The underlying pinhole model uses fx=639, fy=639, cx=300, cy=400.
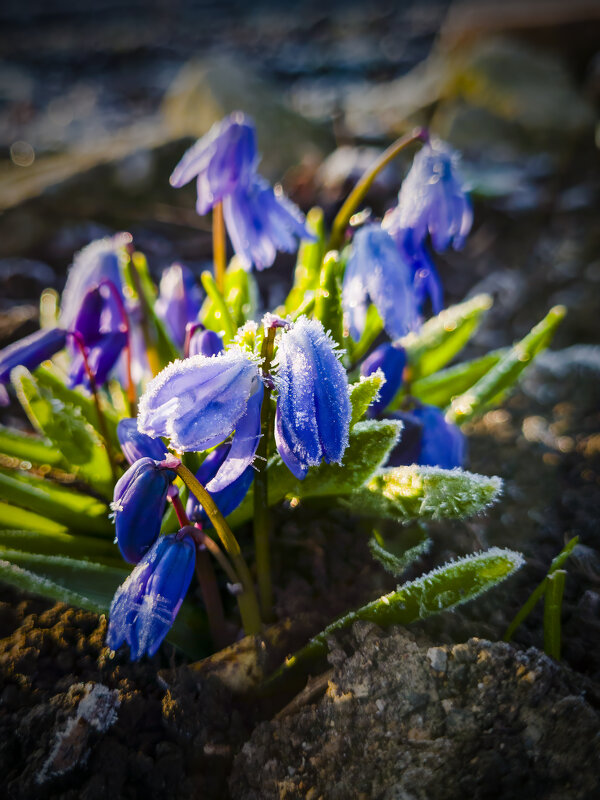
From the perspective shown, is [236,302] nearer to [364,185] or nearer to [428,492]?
[364,185]

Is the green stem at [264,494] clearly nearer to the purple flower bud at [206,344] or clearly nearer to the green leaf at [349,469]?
the green leaf at [349,469]

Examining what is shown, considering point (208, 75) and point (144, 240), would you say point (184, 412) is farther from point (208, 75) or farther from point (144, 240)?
point (208, 75)

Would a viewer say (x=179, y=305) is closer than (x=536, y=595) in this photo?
No

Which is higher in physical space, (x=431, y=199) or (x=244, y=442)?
(x=431, y=199)

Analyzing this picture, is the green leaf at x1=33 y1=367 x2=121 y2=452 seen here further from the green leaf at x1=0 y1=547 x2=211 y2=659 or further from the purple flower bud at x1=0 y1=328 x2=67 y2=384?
the green leaf at x1=0 y1=547 x2=211 y2=659

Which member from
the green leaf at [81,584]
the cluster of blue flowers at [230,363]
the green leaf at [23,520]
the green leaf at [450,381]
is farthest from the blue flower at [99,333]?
the green leaf at [450,381]

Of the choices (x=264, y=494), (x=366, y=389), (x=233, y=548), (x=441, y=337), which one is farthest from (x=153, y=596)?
(x=441, y=337)
